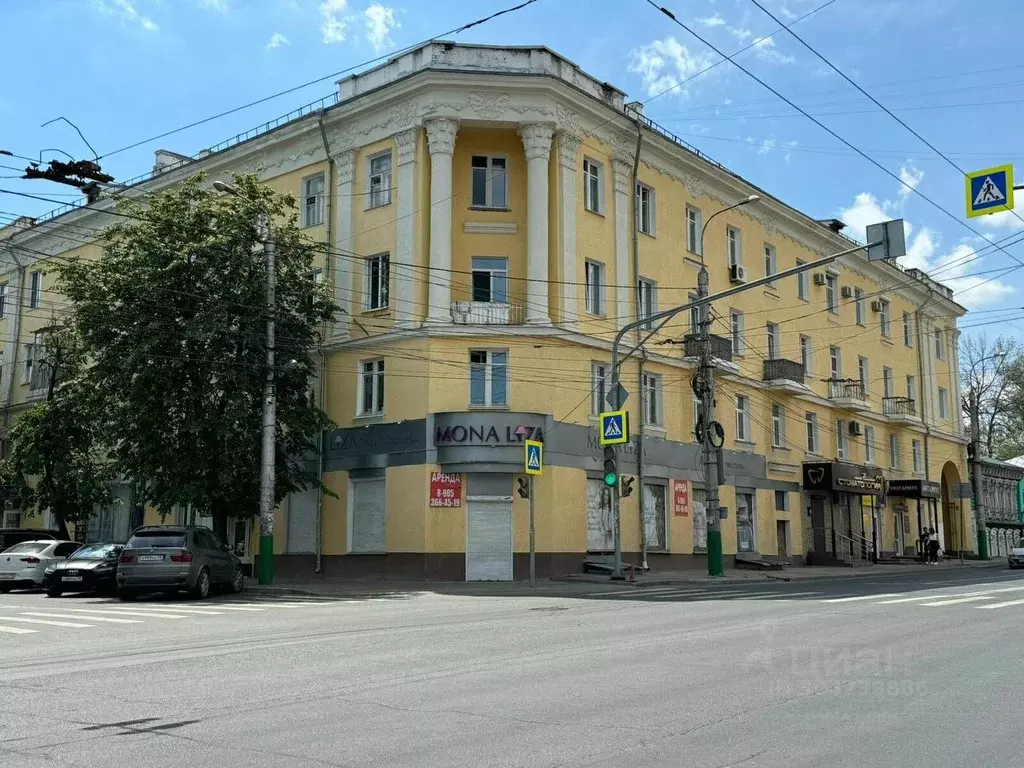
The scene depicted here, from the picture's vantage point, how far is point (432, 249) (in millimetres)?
29953

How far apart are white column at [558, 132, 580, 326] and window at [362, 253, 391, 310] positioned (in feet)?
18.2

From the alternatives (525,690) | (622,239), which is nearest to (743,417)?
(622,239)

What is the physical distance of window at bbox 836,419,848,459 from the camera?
45.3 meters

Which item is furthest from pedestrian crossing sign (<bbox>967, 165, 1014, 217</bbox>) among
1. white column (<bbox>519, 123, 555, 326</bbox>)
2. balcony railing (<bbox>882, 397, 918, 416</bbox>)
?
balcony railing (<bbox>882, 397, 918, 416</bbox>)

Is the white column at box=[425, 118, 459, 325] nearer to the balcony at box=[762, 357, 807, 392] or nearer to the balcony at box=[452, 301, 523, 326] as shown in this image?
the balcony at box=[452, 301, 523, 326]

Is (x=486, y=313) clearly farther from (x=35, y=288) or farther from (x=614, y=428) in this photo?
(x=35, y=288)

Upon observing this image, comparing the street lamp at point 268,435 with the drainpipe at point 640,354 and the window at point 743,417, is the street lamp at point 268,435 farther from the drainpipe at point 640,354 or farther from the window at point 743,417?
the window at point 743,417

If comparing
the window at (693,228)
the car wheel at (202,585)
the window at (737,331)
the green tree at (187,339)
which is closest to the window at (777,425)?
the window at (737,331)

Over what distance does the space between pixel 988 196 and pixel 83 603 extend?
19.6m

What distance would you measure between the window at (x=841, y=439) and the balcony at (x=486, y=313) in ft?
69.8

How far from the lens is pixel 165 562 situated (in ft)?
72.7

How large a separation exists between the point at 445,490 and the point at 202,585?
8.05 m

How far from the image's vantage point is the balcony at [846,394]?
44281 millimetres

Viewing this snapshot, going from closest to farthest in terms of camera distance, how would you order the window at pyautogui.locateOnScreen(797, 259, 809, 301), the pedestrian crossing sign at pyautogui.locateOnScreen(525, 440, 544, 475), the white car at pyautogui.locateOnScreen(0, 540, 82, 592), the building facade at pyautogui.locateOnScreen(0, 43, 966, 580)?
the pedestrian crossing sign at pyautogui.locateOnScreen(525, 440, 544, 475) → the white car at pyautogui.locateOnScreen(0, 540, 82, 592) → the building facade at pyautogui.locateOnScreen(0, 43, 966, 580) → the window at pyautogui.locateOnScreen(797, 259, 809, 301)
